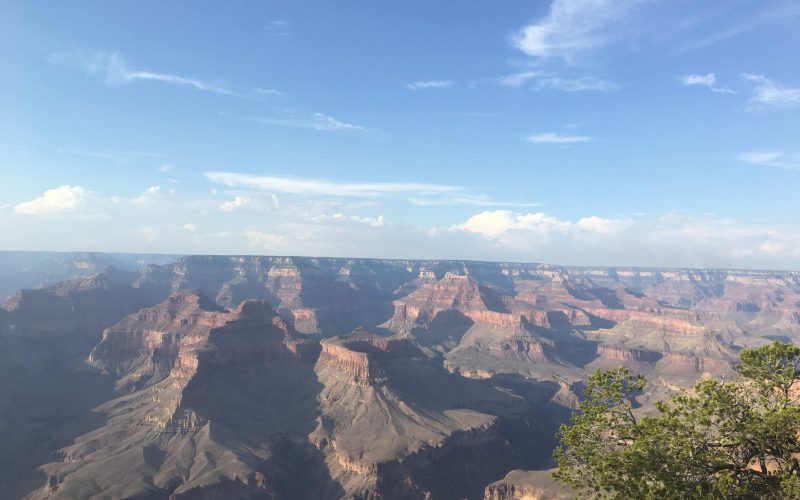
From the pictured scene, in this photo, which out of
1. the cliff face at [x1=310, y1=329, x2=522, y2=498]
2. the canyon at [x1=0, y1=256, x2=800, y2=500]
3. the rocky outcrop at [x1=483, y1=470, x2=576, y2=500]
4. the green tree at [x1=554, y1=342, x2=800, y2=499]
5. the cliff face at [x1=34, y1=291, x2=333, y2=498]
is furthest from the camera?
the cliff face at [x1=310, y1=329, x2=522, y2=498]

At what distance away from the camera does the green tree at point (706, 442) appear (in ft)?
81.5

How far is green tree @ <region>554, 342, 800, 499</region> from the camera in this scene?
24844 mm

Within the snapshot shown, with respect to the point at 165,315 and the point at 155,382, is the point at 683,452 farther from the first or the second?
the point at 165,315

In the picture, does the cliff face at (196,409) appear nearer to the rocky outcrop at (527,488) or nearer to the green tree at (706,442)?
the rocky outcrop at (527,488)

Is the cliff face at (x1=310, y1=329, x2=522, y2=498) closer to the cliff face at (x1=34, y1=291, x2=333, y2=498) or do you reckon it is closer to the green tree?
the cliff face at (x1=34, y1=291, x2=333, y2=498)

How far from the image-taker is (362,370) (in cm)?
14412

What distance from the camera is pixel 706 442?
27.0m

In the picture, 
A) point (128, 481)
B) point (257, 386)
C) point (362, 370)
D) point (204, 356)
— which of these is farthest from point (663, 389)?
point (128, 481)

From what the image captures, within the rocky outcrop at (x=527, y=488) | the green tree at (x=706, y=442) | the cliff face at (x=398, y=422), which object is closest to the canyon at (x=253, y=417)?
the rocky outcrop at (x=527, y=488)

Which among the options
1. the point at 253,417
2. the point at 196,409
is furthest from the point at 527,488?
the point at 196,409

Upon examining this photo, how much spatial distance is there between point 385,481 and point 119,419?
76300 mm

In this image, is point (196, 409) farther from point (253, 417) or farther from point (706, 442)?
point (706, 442)

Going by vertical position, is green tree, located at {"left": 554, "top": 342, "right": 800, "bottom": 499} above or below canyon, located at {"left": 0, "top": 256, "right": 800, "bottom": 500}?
above

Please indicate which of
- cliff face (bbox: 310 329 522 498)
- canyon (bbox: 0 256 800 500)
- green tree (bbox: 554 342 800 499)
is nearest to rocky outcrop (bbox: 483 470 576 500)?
canyon (bbox: 0 256 800 500)
